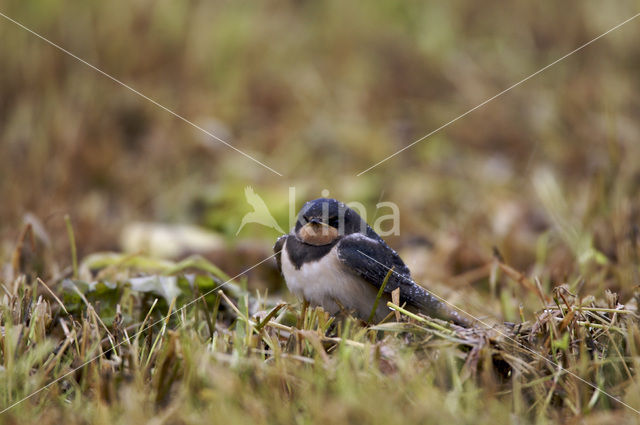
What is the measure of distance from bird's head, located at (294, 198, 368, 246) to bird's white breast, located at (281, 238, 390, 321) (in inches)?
3.2

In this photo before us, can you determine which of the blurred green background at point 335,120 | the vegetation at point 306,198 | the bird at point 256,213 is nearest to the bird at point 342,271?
the vegetation at point 306,198

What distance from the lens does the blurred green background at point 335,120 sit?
16.1 ft

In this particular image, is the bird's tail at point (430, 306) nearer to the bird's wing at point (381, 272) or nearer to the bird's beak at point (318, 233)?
the bird's wing at point (381, 272)

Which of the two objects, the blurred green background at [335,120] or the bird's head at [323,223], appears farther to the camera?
the blurred green background at [335,120]

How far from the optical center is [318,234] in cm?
303

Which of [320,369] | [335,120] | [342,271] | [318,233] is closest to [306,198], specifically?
[335,120]

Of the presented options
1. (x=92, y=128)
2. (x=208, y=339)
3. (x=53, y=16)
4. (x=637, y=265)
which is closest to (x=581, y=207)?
(x=637, y=265)

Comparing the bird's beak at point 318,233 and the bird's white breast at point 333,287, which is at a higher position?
the bird's beak at point 318,233

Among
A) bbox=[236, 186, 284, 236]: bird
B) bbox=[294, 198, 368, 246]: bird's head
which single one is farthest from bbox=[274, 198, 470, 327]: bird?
bbox=[236, 186, 284, 236]: bird

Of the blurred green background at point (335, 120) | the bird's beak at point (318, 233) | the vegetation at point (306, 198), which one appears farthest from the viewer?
the blurred green background at point (335, 120)

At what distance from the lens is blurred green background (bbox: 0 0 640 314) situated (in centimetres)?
490

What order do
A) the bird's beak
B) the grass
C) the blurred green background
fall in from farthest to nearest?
the blurred green background, the bird's beak, the grass

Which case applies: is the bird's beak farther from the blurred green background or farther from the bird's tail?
the blurred green background

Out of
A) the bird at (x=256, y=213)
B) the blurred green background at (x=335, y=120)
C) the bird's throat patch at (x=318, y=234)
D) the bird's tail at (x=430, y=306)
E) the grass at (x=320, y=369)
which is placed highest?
the blurred green background at (x=335, y=120)
